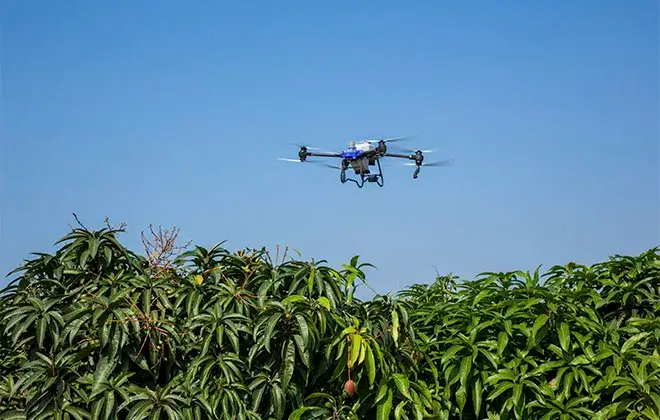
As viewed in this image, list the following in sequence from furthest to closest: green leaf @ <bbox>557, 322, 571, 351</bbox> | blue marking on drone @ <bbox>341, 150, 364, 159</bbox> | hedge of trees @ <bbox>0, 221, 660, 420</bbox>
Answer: blue marking on drone @ <bbox>341, 150, 364, 159</bbox>
green leaf @ <bbox>557, 322, 571, 351</bbox>
hedge of trees @ <bbox>0, 221, 660, 420</bbox>

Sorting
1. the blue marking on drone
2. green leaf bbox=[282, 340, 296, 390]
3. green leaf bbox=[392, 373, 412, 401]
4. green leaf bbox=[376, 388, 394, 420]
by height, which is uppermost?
the blue marking on drone

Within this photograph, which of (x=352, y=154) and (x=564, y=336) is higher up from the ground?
(x=352, y=154)

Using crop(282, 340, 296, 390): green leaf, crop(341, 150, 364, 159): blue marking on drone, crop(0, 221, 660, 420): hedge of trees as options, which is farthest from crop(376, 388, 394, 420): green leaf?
crop(341, 150, 364, 159): blue marking on drone

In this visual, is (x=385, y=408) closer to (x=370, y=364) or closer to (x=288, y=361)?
(x=370, y=364)

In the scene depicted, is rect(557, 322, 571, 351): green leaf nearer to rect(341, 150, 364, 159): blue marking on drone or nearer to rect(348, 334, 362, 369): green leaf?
rect(348, 334, 362, 369): green leaf

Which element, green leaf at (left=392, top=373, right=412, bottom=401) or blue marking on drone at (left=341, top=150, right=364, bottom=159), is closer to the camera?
green leaf at (left=392, top=373, right=412, bottom=401)

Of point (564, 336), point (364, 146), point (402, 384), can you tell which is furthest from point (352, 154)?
point (402, 384)

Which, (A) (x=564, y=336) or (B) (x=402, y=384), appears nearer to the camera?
(B) (x=402, y=384)

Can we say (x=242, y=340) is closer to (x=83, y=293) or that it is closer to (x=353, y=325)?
(x=353, y=325)

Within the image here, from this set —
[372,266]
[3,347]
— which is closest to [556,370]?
[372,266]

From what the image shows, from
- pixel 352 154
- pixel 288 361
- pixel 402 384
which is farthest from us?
pixel 352 154
